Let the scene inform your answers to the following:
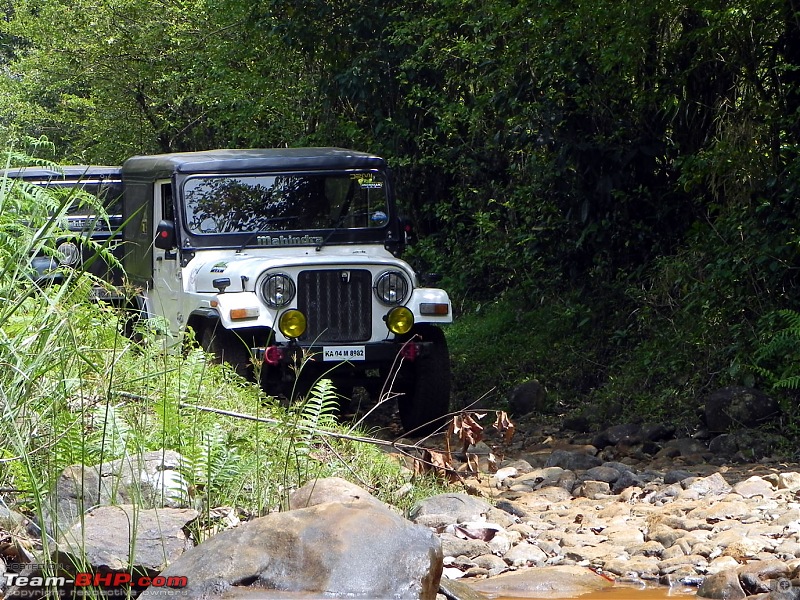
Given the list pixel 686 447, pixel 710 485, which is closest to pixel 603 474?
pixel 710 485

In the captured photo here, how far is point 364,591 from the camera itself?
11.8ft

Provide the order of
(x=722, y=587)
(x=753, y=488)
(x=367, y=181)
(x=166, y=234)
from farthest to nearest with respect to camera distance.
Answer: (x=367, y=181), (x=166, y=234), (x=753, y=488), (x=722, y=587)

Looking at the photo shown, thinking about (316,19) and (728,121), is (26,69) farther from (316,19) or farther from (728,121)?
(728,121)

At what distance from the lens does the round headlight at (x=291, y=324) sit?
7.62 m

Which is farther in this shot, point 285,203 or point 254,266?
point 285,203

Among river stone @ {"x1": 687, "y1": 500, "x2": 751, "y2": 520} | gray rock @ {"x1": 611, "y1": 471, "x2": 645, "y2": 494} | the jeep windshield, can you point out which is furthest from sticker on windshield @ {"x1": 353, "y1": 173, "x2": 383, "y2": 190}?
river stone @ {"x1": 687, "y1": 500, "x2": 751, "y2": 520}

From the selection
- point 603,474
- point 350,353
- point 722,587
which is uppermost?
point 350,353

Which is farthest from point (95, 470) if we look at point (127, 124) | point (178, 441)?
point (127, 124)

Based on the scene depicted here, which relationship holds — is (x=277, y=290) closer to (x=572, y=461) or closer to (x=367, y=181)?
(x=367, y=181)

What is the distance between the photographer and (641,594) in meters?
4.46

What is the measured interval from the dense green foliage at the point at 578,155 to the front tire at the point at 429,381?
1687 millimetres

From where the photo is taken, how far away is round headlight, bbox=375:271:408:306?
7883mm

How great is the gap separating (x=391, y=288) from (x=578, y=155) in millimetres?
3089

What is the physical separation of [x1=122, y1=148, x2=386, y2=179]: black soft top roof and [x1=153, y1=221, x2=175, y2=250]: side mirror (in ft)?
1.37
